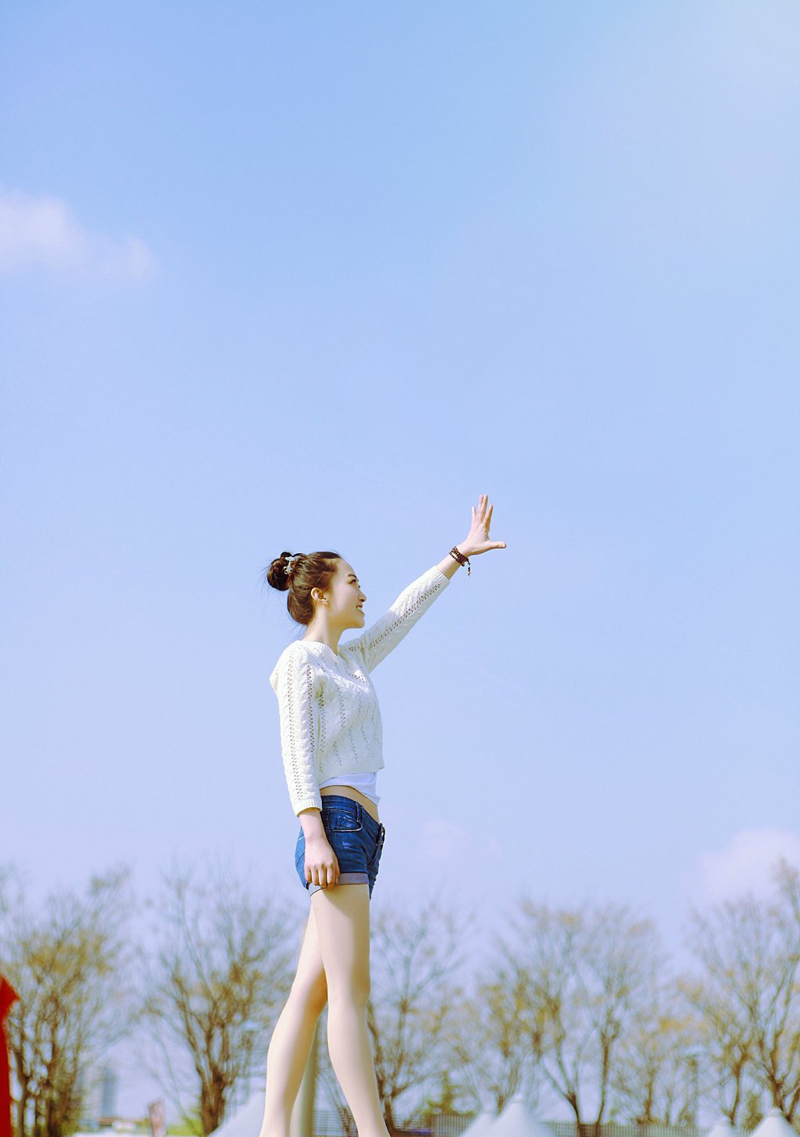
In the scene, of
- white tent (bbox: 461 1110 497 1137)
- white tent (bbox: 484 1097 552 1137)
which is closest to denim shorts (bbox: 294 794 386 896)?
white tent (bbox: 484 1097 552 1137)

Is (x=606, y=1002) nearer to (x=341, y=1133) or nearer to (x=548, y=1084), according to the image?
(x=548, y=1084)

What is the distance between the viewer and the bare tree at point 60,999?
10773mm

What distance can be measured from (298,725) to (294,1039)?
1.51 ft

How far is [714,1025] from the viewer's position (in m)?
11.4

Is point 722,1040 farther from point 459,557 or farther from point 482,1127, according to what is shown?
point 459,557

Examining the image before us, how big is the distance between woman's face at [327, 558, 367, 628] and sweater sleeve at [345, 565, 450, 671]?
6 centimetres

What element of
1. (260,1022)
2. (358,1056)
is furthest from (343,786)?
(260,1022)

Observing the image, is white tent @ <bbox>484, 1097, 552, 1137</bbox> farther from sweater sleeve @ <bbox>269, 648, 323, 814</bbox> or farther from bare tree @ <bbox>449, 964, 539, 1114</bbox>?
sweater sleeve @ <bbox>269, 648, 323, 814</bbox>

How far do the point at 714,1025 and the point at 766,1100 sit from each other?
0.73 metres

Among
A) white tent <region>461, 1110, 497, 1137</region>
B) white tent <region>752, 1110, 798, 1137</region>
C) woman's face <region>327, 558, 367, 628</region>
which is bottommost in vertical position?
white tent <region>752, 1110, 798, 1137</region>

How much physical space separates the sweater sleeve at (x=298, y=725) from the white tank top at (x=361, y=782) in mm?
46

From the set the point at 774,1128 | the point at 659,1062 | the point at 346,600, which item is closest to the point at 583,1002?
the point at 659,1062

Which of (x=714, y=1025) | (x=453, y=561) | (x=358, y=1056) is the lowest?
(x=358, y=1056)

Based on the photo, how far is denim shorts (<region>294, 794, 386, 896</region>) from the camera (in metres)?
1.87
